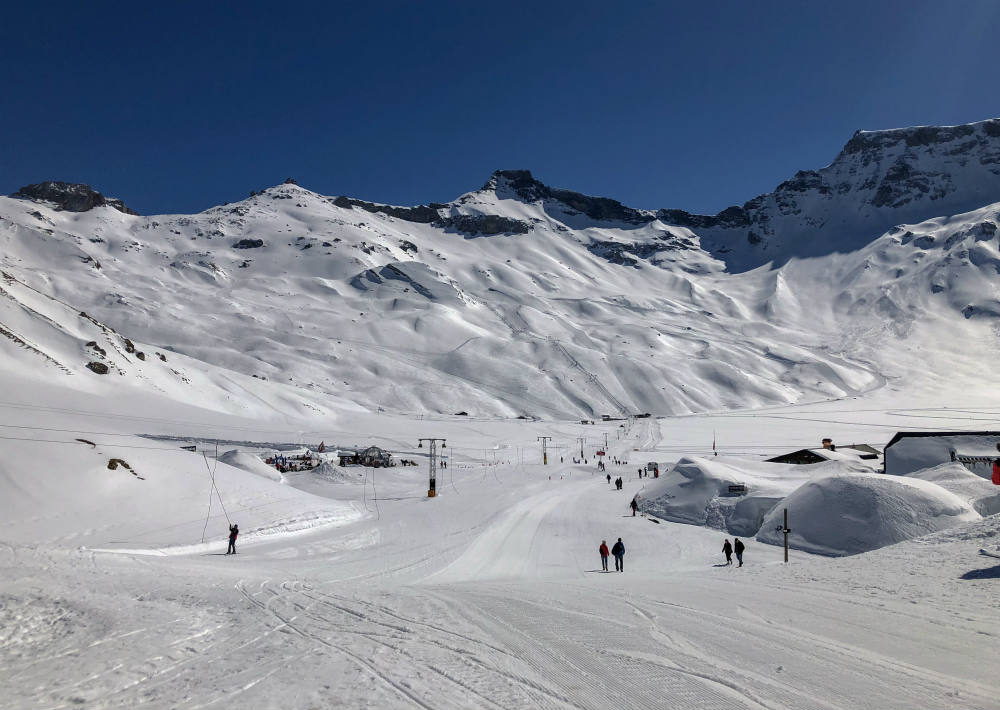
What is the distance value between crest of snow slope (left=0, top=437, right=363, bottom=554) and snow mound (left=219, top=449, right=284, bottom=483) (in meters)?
13.0

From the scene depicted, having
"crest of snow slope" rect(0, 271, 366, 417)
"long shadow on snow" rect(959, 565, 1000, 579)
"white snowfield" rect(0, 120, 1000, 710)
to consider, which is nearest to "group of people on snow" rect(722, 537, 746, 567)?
"white snowfield" rect(0, 120, 1000, 710)

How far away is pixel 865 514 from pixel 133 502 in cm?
3413

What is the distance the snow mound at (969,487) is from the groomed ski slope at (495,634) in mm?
12773

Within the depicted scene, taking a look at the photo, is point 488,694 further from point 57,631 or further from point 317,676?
point 57,631

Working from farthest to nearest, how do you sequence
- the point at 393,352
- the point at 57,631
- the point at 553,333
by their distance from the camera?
1. the point at 553,333
2. the point at 393,352
3. the point at 57,631

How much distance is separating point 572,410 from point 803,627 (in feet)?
417

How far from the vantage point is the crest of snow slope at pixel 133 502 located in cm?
2606

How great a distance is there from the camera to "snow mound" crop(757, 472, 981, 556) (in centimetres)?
2612

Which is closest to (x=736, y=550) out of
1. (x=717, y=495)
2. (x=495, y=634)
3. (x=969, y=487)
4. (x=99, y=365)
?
(x=717, y=495)

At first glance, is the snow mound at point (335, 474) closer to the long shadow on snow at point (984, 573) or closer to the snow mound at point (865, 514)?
the snow mound at point (865, 514)

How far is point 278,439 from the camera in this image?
74000 mm

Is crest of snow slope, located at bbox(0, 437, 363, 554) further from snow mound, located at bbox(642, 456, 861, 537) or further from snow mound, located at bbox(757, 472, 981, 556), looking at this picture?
snow mound, located at bbox(757, 472, 981, 556)

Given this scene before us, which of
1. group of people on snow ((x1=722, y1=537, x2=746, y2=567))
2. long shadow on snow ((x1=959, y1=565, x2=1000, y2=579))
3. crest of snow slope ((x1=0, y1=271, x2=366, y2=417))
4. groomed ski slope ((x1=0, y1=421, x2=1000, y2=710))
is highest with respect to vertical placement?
crest of snow slope ((x1=0, y1=271, x2=366, y2=417))

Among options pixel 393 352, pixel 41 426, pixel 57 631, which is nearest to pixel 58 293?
pixel 393 352
